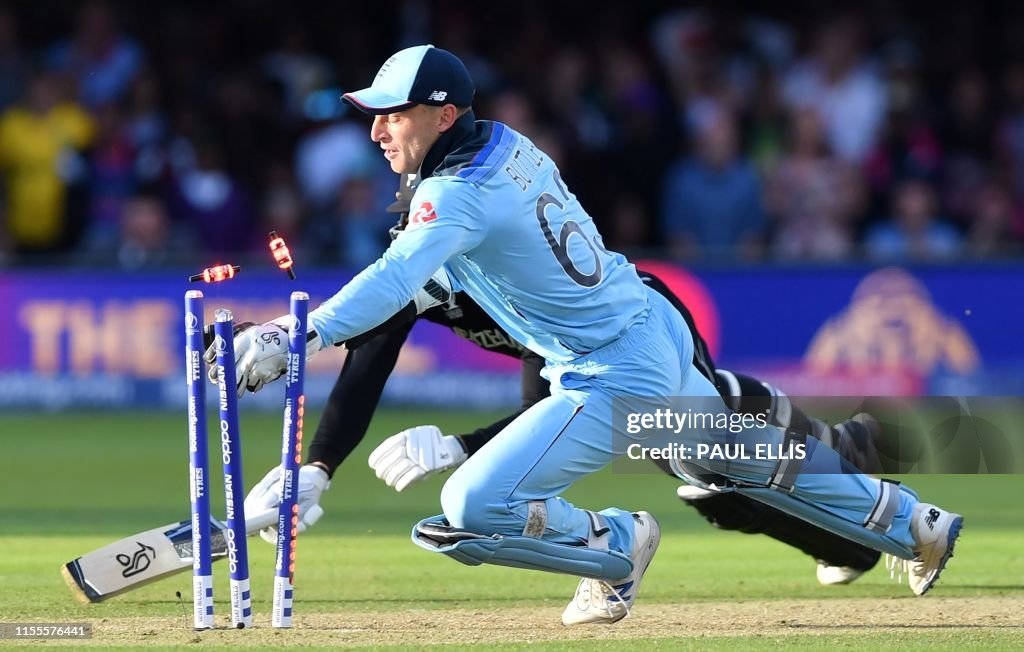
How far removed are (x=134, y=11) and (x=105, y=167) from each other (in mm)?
2725

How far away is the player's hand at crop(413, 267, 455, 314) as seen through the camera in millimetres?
6754

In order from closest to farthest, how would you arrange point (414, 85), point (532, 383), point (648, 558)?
1. point (414, 85)
2. point (648, 558)
3. point (532, 383)

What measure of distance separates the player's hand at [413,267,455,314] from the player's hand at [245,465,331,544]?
2.75ft

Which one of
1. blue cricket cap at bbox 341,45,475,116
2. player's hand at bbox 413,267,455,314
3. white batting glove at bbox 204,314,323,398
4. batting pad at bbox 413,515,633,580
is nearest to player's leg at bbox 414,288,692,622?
batting pad at bbox 413,515,633,580

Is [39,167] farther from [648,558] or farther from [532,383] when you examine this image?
[648,558]

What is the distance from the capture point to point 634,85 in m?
15.7

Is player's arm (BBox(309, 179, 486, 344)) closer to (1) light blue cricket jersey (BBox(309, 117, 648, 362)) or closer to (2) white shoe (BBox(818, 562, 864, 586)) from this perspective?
(1) light blue cricket jersey (BBox(309, 117, 648, 362))

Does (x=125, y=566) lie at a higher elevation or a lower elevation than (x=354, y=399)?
lower

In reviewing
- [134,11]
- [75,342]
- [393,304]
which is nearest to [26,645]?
[393,304]

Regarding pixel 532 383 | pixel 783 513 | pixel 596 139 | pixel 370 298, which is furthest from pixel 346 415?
pixel 596 139

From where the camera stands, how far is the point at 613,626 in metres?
6.24

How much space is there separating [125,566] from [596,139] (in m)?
9.61

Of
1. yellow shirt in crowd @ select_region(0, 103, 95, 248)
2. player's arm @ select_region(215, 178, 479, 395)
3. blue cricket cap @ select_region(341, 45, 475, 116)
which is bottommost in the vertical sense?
player's arm @ select_region(215, 178, 479, 395)

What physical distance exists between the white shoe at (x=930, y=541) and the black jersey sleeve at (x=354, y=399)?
2241mm
